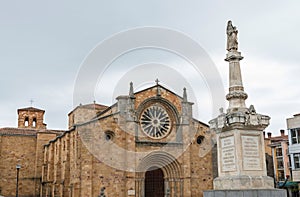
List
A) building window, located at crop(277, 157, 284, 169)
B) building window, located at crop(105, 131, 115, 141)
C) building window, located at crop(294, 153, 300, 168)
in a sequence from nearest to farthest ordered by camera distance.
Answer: building window, located at crop(105, 131, 115, 141) < building window, located at crop(294, 153, 300, 168) < building window, located at crop(277, 157, 284, 169)

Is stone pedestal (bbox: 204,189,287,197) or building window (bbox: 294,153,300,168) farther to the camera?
building window (bbox: 294,153,300,168)

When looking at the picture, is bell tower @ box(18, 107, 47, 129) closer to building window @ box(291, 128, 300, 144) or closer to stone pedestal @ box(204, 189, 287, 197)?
building window @ box(291, 128, 300, 144)

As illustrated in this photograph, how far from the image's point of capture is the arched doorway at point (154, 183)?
28.9 metres

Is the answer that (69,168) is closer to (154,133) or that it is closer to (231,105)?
(154,133)

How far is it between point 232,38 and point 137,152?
16820mm

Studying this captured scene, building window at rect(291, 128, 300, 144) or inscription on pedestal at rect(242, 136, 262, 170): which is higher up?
building window at rect(291, 128, 300, 144)

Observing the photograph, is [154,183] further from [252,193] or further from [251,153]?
[252,193]

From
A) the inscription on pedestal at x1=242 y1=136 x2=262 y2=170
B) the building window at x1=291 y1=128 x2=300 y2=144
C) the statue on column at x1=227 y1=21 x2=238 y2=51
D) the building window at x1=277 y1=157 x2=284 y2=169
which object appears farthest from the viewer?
the building window at x1=277 y1=157 x2=284 y2=169

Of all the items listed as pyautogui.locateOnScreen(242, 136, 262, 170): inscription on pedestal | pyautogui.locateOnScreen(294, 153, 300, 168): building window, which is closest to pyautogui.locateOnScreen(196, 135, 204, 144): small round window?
pyautogui.locateOnScreen(294, 153, 300, 168): building window

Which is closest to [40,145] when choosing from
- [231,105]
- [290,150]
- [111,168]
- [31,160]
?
[31,160]

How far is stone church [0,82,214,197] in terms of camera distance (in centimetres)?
2531

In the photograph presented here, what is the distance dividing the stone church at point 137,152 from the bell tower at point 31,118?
10411 millimetres

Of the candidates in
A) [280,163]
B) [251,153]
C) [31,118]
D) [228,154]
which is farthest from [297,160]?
[31,118]

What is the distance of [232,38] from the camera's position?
1203cm
